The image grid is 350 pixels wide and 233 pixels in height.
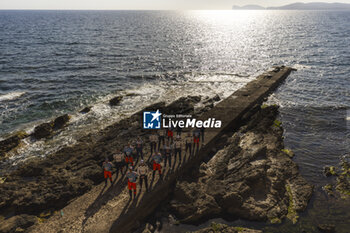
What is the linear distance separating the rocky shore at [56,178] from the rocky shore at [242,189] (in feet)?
19.4

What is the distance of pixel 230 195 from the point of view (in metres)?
15.0

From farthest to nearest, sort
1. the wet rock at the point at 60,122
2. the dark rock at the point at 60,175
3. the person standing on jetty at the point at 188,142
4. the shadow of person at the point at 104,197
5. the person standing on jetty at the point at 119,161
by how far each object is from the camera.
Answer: the wet rock at the point at 60,122 < the person standing on jetty at the point at 188,142 < the person standing on jetty at the point at 119,161 < the dark rock at the point at 60,175 < the shadow of person at the point at 104,197

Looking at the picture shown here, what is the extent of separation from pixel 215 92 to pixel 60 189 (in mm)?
26330

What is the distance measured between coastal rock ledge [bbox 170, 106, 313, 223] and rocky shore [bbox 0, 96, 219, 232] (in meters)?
6.11

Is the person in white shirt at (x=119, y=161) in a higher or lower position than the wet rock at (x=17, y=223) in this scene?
higher

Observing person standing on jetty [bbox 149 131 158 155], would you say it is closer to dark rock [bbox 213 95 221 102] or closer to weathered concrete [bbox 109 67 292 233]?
weathered concrete [bbox 109 67 292 233]

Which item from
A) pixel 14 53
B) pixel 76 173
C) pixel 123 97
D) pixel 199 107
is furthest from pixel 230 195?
pixel 14 53

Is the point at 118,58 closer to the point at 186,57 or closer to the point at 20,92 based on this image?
the point at 186,57

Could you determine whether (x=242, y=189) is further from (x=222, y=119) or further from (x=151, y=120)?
(x=151, y=120)

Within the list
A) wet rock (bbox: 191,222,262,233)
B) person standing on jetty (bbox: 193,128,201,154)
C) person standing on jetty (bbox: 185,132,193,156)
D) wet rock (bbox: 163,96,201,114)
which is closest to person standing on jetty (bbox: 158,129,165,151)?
person standing on jetty (bbox: 185,132,193,156)

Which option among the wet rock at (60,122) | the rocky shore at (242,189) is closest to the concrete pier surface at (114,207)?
the rocky shore at (242,189)

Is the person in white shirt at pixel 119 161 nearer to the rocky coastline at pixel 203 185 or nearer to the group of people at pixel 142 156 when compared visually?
the group of people at pixel 142 156

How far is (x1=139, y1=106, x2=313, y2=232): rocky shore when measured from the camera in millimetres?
14641

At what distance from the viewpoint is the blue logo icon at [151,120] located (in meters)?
25.7
